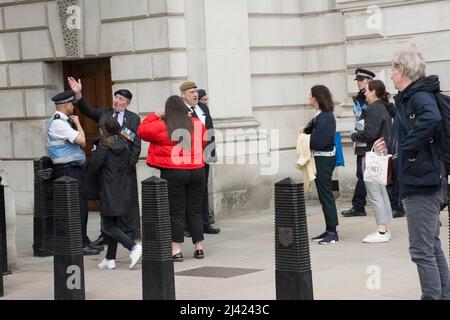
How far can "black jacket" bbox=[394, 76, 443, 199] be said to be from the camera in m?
8.16

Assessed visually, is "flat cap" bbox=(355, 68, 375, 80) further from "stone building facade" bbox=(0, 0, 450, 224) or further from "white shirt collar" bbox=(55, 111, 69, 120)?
"white shirt collar" bbox=(55, 111, 69, 120)

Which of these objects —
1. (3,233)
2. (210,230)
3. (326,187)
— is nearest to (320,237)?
(326,187)

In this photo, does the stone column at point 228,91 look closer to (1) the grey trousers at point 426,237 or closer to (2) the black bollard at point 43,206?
(2) the black bollard at point 43,206

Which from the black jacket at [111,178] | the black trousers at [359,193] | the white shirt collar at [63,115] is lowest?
the black trousers at [359,193]

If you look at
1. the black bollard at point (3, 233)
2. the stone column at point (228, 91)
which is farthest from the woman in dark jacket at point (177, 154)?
the stone column at point (228, 91)

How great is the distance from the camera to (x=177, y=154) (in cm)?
1146

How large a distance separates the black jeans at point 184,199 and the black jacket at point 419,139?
11.9 feet

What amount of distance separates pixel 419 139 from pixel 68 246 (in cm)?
321

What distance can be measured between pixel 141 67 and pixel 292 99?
2578 millimetres

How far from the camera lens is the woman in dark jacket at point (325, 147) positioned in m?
12.5

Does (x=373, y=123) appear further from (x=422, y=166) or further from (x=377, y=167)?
(x=422, y=166)

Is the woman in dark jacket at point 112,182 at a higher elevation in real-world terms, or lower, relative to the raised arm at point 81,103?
lower

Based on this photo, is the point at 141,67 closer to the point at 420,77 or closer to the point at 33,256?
the point at 33,256
